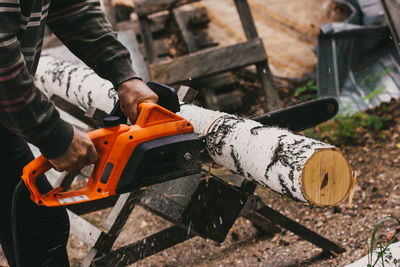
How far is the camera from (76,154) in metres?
1.75

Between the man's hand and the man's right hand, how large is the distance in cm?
33

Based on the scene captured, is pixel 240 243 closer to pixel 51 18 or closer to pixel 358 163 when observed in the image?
pixel 358 163

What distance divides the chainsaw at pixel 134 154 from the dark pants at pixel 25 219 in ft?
0.97

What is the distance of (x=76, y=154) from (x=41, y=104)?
9.5 inches

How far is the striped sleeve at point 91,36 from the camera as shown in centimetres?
219

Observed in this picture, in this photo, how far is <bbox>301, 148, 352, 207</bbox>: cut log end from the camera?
1867mm

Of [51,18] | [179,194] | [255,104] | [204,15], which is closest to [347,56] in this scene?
[255,104]

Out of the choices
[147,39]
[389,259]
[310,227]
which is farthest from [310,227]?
[147,39]

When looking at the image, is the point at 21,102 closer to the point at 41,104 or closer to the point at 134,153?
the point at 41,104

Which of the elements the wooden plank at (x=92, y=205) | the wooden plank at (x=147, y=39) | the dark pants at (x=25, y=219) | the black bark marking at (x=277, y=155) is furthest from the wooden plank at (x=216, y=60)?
the black bark marking at (x=277, y=155)

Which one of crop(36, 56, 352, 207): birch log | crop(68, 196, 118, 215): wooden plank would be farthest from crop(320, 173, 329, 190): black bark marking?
crop(68, 196, 118, 215): wooden plank

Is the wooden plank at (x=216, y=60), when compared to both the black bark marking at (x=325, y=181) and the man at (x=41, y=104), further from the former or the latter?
the black bark marking at (x=325, y=181)

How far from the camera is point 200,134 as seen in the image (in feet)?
7.79

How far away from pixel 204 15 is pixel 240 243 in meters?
3.34
